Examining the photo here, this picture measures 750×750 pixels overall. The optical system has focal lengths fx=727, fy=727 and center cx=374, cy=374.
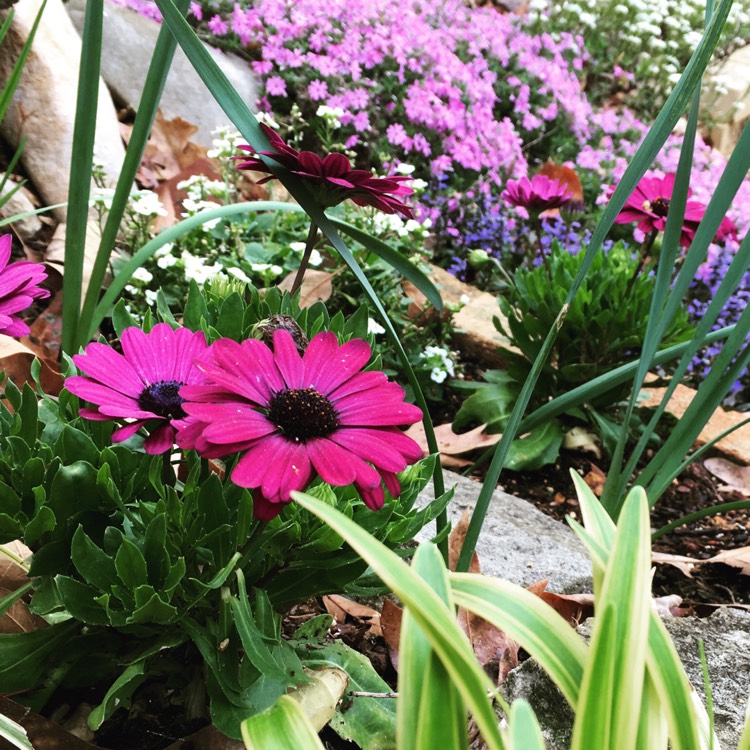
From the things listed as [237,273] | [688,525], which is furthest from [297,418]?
[688,525]

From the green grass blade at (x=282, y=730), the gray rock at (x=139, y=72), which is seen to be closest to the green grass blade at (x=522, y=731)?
the green grass blade at (x=282, y=730)

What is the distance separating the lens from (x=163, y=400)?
2.37 ft

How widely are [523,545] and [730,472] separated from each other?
3.66ft

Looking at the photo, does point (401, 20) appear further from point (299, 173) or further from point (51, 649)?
point (51, 649)

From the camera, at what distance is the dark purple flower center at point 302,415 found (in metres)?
0.66

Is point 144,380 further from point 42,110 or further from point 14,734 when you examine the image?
point 42,110

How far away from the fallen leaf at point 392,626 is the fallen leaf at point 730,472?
1583 mm

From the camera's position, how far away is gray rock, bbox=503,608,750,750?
934mm

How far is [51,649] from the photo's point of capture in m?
0.82

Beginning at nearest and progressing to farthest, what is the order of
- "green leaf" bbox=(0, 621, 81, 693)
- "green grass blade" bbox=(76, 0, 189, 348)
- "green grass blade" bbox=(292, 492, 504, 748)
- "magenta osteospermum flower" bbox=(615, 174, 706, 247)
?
"green grass blade" bbox=(292, 492, 504, 748) < "green leaf" bbox=(0, 621, 81, 693) < "green grass blade" bbox=(76, 0, 189, 348) < "magenta osteospermum flower" bbox=(615, 174, 706, 247)

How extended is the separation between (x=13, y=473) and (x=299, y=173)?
50cm

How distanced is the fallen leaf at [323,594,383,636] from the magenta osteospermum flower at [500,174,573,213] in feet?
4.35

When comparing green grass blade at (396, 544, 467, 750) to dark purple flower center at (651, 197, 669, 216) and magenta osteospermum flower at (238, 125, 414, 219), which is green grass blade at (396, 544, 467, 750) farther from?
dark purple flower center at (651, 197, 669, 216)

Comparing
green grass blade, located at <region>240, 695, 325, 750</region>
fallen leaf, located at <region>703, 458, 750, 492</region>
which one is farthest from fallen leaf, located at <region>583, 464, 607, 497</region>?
green grass blade, located at <region>240, 695, 325, 750</region>
